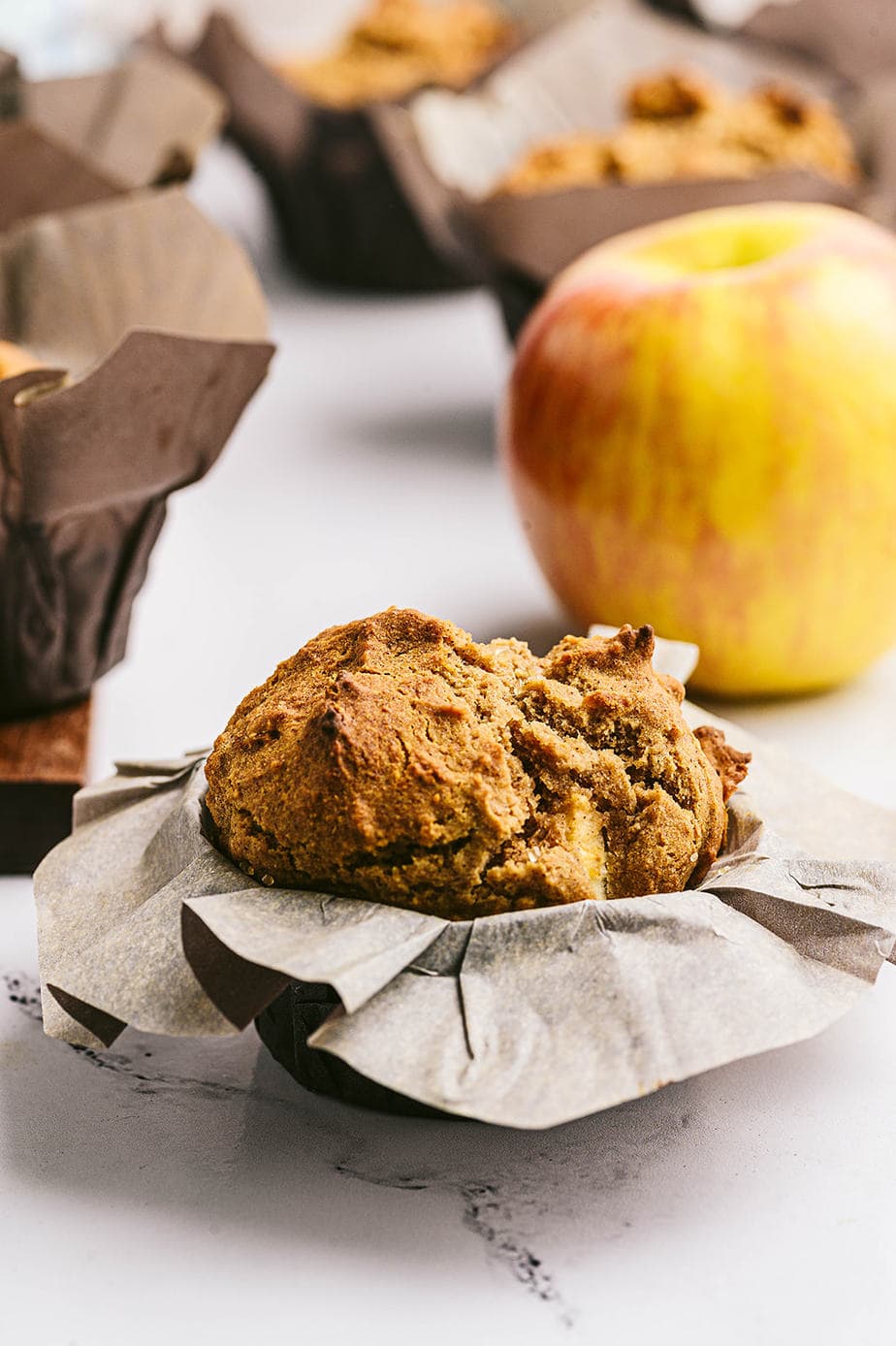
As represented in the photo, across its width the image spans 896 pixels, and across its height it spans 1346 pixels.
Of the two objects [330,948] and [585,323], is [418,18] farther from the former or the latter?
[330,948]

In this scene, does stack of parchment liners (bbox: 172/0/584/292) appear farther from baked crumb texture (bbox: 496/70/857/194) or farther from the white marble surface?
the white marble surface

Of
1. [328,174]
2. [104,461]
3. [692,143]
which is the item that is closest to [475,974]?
[104,461]

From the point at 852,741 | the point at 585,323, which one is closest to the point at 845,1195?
the point at 852,741

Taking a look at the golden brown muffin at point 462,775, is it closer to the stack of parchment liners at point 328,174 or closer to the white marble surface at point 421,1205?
the white marble surface at point 421,1205

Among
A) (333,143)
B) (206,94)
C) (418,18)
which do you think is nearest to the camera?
(206,94)

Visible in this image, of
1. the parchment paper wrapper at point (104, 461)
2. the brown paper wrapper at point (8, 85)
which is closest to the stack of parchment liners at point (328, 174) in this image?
the brown paper wrapper at point (8, 85)
